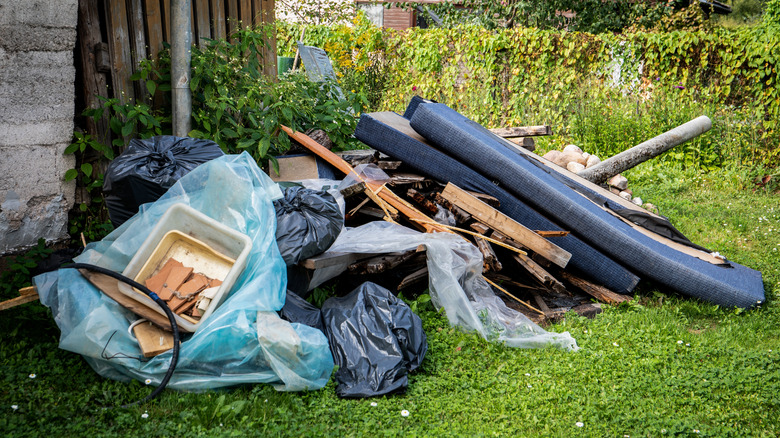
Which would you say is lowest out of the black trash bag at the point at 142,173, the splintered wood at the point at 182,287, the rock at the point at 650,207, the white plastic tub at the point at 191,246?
the rock at the point at 650,207

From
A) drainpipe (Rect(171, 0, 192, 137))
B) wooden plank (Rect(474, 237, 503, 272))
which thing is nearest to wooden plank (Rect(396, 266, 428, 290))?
wooden plank (Rect(474, 237, 503, 272))

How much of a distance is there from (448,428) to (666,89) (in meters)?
7.91

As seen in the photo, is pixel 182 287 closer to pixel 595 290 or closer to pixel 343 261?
pixel 343 261

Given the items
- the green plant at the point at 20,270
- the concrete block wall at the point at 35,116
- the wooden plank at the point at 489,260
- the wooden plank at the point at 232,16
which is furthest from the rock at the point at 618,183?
the green plant at the point at 20,270

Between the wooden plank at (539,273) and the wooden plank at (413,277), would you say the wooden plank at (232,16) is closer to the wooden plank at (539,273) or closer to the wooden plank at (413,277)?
the wooden plank at (413,277)

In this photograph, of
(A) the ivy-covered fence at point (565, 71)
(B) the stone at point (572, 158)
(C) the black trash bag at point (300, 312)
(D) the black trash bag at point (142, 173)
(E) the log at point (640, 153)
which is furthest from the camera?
(A) the ivy-covered fence at point (565, 71)

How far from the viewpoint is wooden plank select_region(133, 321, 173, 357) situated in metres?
2.67

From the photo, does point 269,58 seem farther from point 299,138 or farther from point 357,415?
point 357,415

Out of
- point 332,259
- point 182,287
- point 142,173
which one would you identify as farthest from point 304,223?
point 142,173

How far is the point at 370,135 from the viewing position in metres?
4.68

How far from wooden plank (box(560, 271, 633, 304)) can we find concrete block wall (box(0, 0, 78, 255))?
3662 millimetres

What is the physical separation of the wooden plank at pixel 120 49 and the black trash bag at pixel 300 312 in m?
1.99

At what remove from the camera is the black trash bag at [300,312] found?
315cm

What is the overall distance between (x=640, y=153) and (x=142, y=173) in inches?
217
